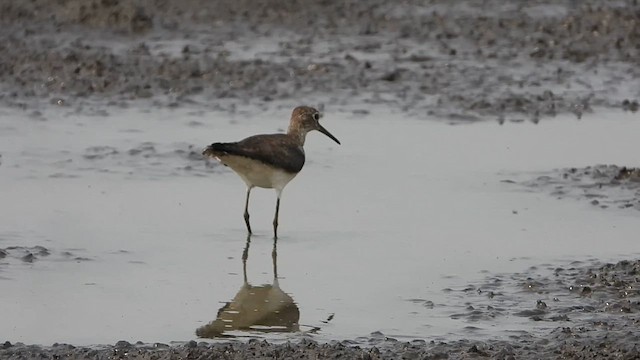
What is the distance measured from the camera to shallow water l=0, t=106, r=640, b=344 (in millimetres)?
8742

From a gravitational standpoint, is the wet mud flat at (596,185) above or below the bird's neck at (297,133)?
below

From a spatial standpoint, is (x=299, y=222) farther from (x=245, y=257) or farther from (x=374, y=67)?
(x=374, y=67)

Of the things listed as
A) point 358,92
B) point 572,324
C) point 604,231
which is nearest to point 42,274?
point 572,324

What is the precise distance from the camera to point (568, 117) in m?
14.8

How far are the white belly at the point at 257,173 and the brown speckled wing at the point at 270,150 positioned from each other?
0.04 metres

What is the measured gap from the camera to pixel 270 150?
11195 millimetres

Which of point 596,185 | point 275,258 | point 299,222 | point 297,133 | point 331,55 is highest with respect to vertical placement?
point 331,55

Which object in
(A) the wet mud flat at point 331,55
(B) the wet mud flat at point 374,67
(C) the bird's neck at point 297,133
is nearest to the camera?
(B) the wet mud flat at point 374,67

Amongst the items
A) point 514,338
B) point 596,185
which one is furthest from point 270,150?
point 514,338

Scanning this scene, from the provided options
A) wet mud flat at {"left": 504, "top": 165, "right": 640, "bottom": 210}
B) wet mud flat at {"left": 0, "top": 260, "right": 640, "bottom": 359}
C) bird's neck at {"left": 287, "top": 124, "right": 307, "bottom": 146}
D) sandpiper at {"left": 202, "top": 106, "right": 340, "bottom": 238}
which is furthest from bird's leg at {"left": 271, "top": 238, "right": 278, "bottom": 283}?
wet mud flat at {"left": 504, "top": 165, "right": 640, "bottom": 210}

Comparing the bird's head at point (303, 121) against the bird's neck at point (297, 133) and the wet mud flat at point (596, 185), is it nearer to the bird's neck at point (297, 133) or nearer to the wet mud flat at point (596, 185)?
the bird's neck at point (297, 133)

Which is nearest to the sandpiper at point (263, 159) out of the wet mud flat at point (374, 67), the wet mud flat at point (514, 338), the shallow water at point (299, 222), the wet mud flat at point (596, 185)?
the shallow water at point (299, 222)

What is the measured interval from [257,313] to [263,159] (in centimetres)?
234

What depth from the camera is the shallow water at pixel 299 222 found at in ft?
28.7
